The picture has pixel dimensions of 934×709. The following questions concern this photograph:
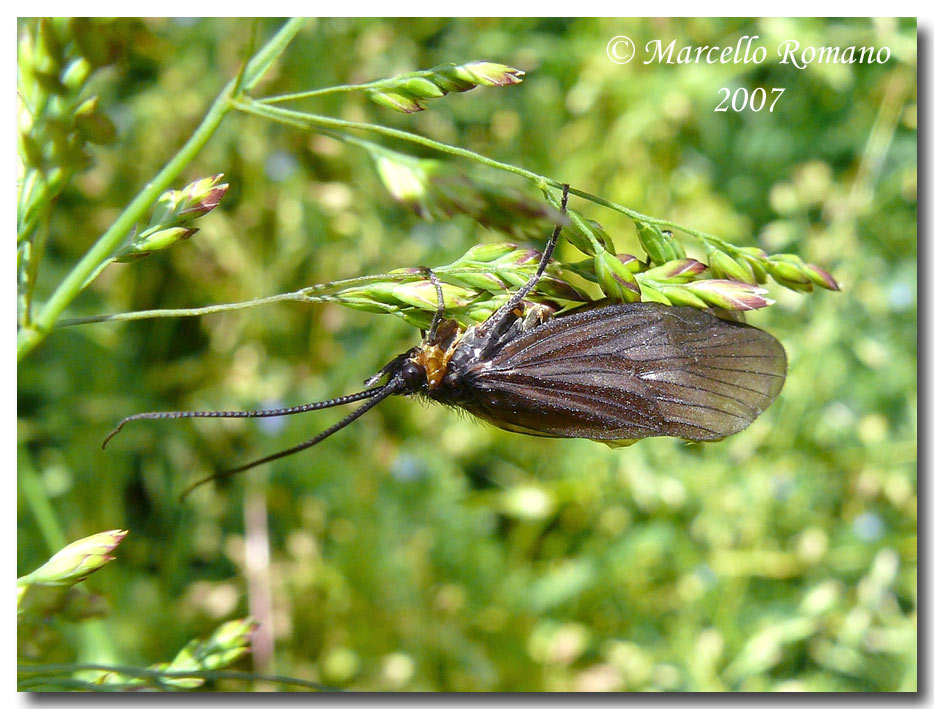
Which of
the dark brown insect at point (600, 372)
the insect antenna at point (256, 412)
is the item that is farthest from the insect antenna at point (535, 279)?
the insect antenna at point (256, 412)

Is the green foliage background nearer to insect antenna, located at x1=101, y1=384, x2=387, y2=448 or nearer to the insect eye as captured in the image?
the insect eye

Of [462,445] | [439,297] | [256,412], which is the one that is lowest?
[462,445]

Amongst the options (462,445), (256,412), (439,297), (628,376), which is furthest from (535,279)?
(462,445)

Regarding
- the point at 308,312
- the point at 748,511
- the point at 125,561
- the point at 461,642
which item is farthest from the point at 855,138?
the point at 125,561

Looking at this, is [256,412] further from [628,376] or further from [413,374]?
[628,376]

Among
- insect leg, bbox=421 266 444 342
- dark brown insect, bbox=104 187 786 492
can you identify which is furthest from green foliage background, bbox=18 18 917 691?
insect leg, bbox=421 266 444 342

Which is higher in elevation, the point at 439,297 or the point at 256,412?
the point at 439,297
